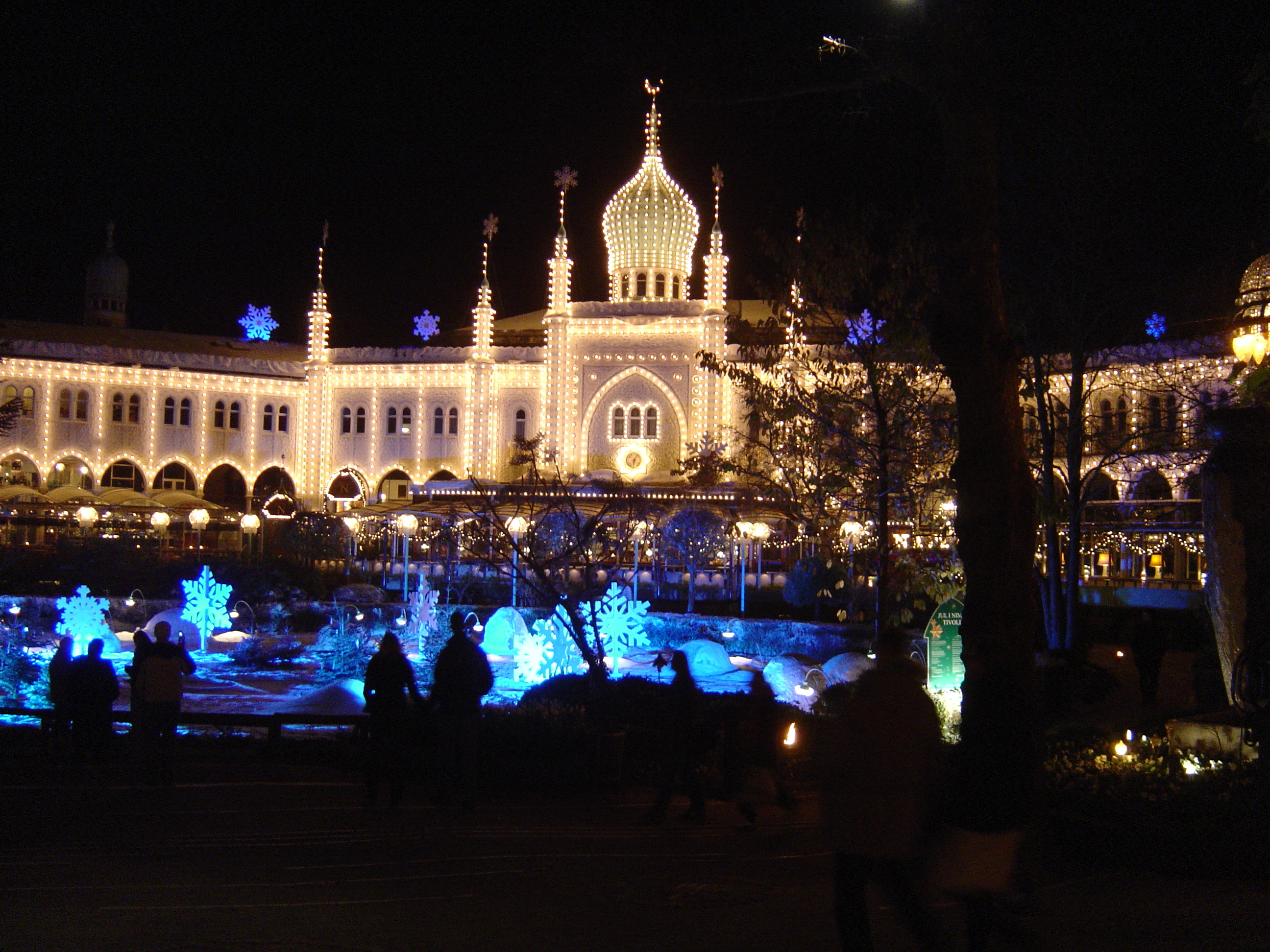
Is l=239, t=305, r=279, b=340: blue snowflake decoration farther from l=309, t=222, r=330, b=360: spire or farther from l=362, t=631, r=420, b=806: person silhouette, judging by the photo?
Result: l=362, t=631, r=420, b=806: person silhouette

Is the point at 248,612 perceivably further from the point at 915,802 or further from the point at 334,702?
the point at 915,802

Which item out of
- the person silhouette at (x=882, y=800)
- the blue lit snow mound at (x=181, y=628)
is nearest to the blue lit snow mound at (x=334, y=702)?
the blue lit snow mound at (x=181, y=628)

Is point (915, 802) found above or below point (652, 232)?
below

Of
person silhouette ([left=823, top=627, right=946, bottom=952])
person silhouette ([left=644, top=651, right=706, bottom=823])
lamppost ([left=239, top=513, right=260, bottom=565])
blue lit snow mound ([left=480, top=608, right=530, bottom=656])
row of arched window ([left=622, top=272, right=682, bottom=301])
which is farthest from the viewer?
row of arched window ([left=622, top=272, right=682, bottom=301])

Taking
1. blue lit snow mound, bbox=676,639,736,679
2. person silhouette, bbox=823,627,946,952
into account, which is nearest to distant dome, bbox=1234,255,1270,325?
person silhouette, bbox=823,627,946,952

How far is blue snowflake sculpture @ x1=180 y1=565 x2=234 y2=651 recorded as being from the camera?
894 inches

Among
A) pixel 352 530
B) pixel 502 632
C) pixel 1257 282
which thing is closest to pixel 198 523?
pixel 352 530

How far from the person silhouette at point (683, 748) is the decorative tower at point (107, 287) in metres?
54.9

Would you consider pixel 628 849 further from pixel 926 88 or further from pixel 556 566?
pixel 556 566

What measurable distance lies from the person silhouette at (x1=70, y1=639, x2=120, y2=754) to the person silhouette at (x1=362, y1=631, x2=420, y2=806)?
130 inches

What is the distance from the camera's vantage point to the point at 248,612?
81.9ft

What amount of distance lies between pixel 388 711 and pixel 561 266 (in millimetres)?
33737

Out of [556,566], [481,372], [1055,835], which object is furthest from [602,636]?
[481,372]

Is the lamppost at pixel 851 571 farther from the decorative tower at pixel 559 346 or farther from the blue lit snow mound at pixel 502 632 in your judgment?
the decorative tower at pixel 559 346
